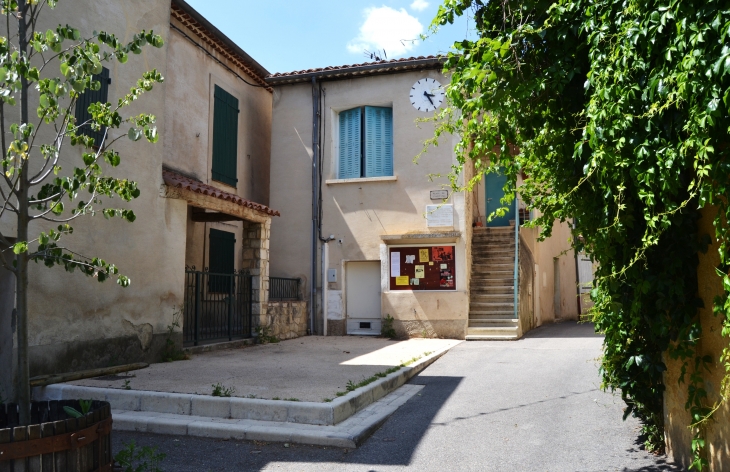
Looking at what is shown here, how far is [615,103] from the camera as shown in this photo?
3377mm

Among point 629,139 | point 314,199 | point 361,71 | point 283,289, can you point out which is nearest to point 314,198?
point 314,199

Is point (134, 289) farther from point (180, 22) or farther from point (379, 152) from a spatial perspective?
point (379, 152)

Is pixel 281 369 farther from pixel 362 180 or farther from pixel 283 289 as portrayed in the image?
pixel 362 180

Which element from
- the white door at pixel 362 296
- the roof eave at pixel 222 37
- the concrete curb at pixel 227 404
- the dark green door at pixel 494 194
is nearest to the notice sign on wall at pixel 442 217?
the white door at pixel 362 296

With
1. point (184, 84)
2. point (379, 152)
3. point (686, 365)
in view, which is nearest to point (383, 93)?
point (379, 152)

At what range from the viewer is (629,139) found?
11.3 ft

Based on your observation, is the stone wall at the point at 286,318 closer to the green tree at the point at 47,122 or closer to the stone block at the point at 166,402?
the stone block at the point at 166,402

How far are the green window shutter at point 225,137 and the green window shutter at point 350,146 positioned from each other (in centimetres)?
270

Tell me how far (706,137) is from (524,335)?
471 inches

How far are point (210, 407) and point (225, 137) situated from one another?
29.1 feet

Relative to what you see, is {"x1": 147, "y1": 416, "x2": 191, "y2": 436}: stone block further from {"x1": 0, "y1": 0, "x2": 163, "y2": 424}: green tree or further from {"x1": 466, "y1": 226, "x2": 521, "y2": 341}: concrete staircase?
{"x1": 466, "y1": 226, "x2": 521, "y2": 341}: concrete staircase

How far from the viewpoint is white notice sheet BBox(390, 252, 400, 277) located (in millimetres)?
14648

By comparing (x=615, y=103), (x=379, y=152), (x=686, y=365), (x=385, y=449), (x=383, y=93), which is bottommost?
(x=385, y=449)

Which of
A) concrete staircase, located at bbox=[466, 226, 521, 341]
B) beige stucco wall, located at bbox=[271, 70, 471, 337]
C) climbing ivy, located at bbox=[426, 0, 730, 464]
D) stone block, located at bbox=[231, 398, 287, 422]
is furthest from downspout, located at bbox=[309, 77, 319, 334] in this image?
climbing ivy, located at bbox=[426, 0, 730, 464]
